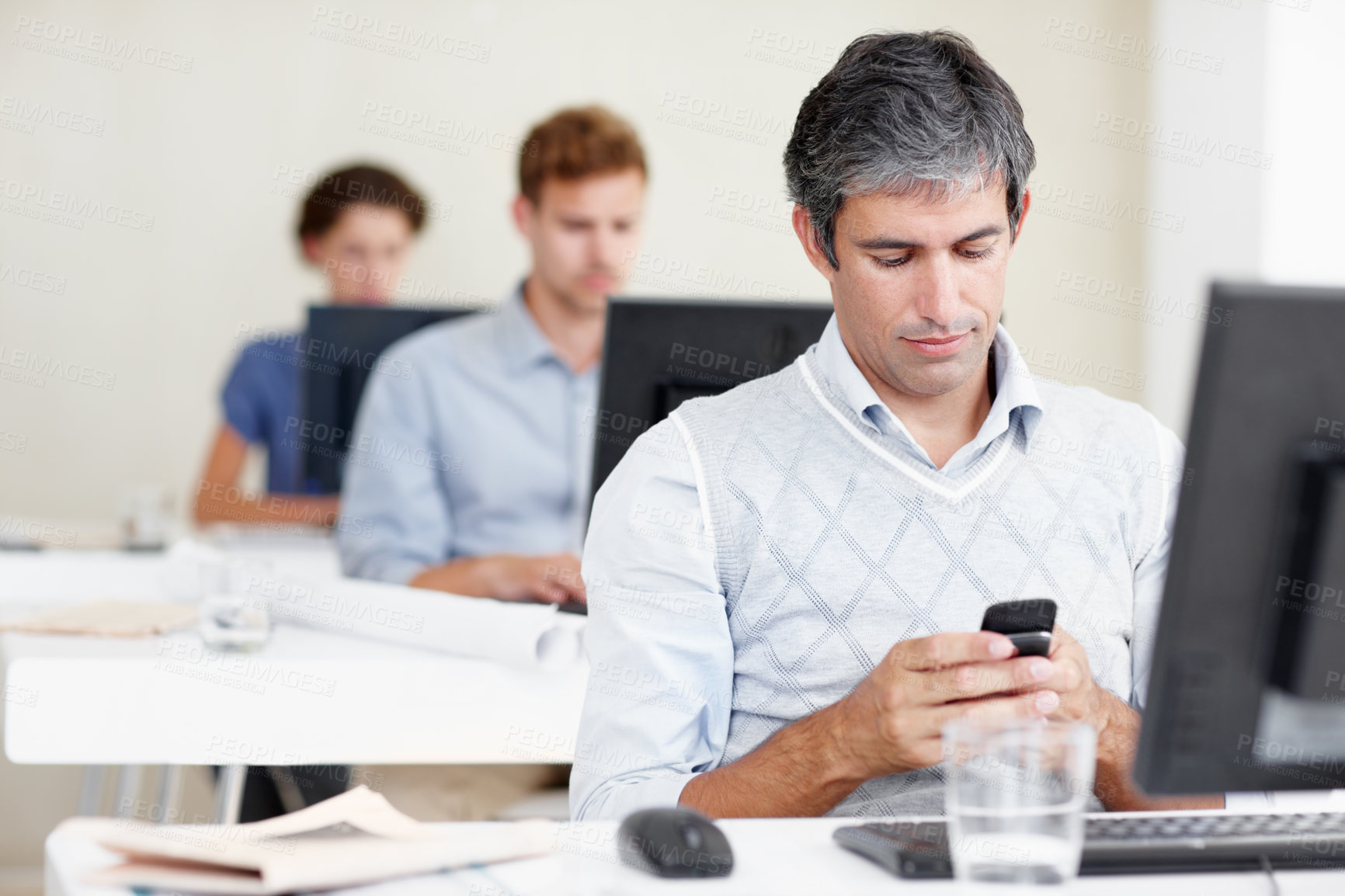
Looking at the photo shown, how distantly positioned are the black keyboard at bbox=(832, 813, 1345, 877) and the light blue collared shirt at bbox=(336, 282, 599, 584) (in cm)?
161

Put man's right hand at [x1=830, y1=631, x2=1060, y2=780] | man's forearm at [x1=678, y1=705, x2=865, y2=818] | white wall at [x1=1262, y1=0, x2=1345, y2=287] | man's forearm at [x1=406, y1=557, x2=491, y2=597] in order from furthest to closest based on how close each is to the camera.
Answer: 1. white wall at [x1=1262, y1=0, x2=1345, y2=287]
2. man's forearm at [x1=406, y1=557, x2=491, y2=597]
3. man's forearm at [x1=678, y1=705, x2=865, y2=818]
4. man's right hand at [x1=830, y1=631, x2=1060, y2=780]

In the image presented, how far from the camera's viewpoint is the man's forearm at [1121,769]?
44.2 inches

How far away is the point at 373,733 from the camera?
5.00 ft

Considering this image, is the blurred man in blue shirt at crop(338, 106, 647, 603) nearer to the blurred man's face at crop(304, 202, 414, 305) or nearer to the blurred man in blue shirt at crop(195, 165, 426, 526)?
the blurred man in blue shirt at crop(195, 165, 426, 526)

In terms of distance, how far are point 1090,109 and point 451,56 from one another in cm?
197

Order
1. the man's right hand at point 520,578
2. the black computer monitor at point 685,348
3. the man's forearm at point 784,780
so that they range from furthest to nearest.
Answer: the man's right hand at point 520,578 < the black computer monitor at point 685,348 < the man's forearm at point 784,780

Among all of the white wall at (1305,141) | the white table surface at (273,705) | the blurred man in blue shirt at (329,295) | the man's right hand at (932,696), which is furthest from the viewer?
the blurred man in blue shirt at (329,295)

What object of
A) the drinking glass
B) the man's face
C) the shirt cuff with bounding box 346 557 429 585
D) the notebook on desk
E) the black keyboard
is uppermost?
the man's face

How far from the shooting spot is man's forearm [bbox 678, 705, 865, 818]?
1115mm

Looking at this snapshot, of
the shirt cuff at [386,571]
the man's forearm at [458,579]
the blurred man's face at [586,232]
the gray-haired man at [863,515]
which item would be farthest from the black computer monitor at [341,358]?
the gray-haired man at [863,515]

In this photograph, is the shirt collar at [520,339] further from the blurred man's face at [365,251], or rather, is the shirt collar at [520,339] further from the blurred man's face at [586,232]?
the blurred man's face at [365,251]

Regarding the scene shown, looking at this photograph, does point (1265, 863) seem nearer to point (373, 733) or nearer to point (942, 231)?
point (942, 231)

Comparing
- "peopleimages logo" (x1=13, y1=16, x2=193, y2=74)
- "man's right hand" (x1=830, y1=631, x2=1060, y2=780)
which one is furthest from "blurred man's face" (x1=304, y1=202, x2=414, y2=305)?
"man's right hand" (x1=830, y1=631, x2=1060, y2=780)

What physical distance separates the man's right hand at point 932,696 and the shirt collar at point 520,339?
5.07ft
